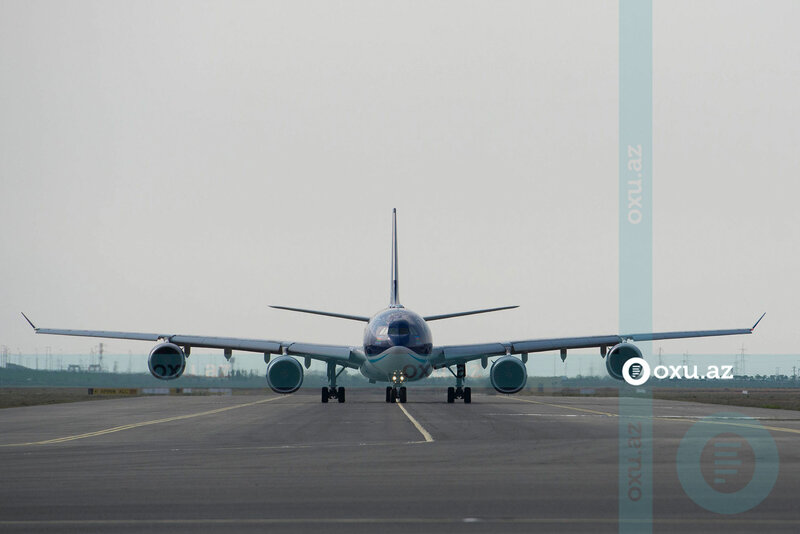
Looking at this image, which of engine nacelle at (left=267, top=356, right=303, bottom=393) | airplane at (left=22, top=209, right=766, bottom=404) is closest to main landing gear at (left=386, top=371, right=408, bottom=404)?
airplane at (left=22, top=209, right=766, bottom=404)

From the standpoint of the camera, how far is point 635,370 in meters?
46.2

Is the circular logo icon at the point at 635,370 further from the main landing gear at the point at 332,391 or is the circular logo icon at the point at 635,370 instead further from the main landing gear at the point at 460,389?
the main landing gear at the point at 332,391

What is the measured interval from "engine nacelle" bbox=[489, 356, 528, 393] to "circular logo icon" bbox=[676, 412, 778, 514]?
17617 millimetres

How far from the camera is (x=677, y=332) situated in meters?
48.7

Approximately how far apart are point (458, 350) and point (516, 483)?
33.8m

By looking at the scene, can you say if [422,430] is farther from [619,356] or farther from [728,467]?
[619,356]

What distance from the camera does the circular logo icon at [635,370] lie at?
45.2 meters

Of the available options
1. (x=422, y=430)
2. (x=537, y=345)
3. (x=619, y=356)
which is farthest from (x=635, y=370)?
(x=422, y=430)

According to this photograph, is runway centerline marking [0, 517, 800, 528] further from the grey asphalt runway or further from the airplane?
the airplane

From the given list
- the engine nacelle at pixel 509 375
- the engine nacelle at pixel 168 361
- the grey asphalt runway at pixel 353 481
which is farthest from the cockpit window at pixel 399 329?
the grey asphalt runway at pixel 353 481

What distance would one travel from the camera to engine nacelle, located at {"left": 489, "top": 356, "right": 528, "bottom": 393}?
4378 centimetres

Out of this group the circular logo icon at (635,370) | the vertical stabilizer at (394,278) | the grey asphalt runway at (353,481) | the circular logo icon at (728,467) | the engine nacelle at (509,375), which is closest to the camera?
the grey asphalt runway at (353,481)

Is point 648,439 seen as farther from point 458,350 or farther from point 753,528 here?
point 458,350

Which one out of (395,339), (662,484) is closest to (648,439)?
(662,484)
